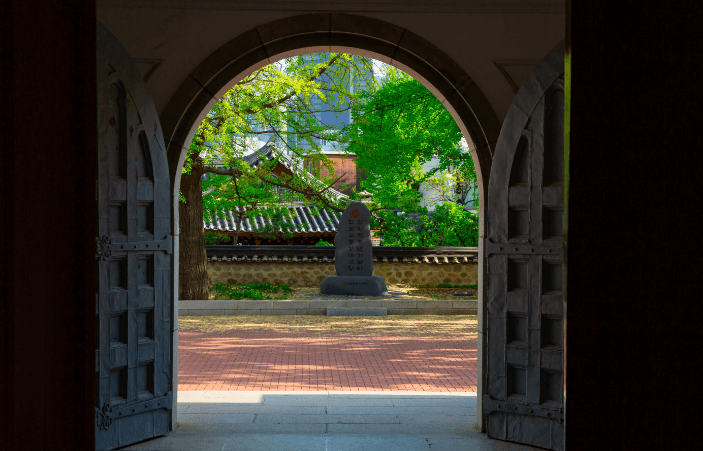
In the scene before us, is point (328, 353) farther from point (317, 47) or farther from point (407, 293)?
point (407, 293)

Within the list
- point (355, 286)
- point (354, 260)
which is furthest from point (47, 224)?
point (354, 260)

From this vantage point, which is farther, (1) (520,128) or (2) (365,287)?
(2) (365,287)

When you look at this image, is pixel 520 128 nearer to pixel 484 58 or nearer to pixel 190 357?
pixel 484 58


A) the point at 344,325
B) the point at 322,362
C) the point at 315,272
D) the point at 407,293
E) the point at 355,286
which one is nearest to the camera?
the point at 322,362

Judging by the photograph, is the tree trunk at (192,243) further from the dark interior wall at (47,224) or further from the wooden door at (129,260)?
the dark interior wall at (47,224)

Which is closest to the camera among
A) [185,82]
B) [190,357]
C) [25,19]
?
[25,19]

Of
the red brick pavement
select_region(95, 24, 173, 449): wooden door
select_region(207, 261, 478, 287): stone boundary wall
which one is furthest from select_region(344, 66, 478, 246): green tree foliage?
select_region(95, 24, 173, 449): wooden door

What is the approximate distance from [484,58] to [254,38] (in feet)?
5.42

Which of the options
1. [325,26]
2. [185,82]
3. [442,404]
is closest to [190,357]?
[442,404]

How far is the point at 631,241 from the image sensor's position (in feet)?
3.89

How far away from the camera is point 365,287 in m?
13.3

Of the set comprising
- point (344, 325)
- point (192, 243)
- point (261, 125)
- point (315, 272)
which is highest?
point (261, 125)

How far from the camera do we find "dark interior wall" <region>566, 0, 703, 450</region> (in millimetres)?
1182

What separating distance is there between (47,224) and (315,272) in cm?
1439
